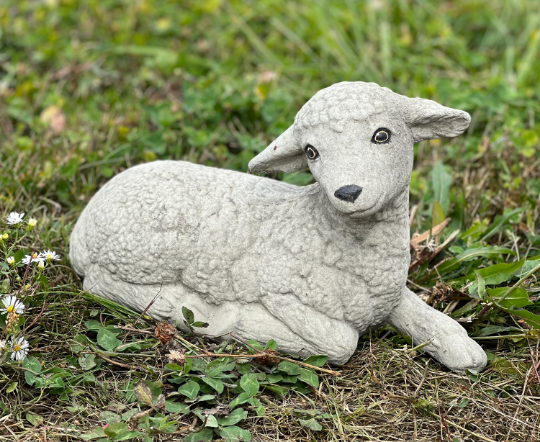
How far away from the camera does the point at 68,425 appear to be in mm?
2621

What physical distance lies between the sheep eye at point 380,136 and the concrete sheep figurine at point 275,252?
8 centimetres

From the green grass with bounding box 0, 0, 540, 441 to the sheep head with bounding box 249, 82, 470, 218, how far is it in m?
0.83

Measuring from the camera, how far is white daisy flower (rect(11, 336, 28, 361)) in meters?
2.70

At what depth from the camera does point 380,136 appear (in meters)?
2.50

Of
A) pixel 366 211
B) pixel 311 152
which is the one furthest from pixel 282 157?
pixel 366 211

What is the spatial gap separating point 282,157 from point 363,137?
1.42 ft

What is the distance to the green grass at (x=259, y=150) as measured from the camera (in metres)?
2.73

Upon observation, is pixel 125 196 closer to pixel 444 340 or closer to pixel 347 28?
pixel 444 340

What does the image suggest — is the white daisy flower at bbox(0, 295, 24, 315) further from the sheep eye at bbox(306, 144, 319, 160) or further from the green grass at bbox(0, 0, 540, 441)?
the sheep eye at bbox(306, 144, 319, 160)

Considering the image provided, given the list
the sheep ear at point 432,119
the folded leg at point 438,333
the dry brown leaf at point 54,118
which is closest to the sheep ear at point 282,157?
the sheep ear at point 432,119

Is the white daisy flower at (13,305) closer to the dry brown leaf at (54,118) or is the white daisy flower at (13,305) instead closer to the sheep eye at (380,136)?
the sheep eye at (380,136)

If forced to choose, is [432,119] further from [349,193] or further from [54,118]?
[54,118]

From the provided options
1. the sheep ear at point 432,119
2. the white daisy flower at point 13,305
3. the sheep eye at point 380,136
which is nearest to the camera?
the sheep eye at point 380,136

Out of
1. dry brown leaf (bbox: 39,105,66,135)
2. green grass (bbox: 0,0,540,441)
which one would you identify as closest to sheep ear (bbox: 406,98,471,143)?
green grass (bbox: 0,0,540,441)
